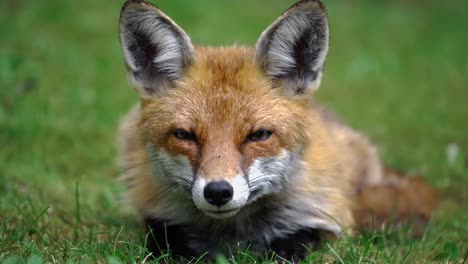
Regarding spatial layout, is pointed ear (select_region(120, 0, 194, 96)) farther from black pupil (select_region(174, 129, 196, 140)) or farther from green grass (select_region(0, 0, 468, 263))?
green grass (select_region(0, 0, 468, 263))

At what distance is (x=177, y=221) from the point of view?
418 centimetres

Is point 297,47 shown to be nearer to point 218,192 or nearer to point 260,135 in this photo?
point 260,135

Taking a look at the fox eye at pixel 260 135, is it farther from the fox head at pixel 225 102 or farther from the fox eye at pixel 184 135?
the fox eye at pixel 184 135

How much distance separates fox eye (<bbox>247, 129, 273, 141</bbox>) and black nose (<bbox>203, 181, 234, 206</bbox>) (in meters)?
0.41

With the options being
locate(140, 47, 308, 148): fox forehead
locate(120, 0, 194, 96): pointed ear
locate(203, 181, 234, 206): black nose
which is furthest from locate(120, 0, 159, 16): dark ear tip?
locate(203, 181, 234, 206): black nose

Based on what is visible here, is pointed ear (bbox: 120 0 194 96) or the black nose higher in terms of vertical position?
pointed ear (bbox: 120 0 194 96)

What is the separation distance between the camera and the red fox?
3.74 meters

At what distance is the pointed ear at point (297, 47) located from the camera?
12.9 ft

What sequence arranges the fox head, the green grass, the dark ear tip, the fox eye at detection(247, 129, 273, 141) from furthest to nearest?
the green grass
the dark ear tip
the fox eye at detection(247, 129, 273, 141)
the fox head

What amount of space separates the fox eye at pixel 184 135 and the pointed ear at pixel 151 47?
0.42m

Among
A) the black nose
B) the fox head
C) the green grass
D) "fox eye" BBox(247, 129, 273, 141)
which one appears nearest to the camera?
the black nose

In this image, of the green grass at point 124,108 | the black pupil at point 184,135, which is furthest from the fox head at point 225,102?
the green grass at point 124,108

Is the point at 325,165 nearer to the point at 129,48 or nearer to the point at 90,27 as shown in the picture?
the point at 129,48

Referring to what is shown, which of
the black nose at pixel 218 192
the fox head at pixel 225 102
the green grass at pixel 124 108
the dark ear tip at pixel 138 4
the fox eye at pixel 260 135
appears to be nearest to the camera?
the black nose at pixel 218 192
